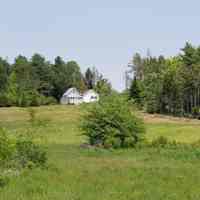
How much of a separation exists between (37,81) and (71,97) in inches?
420

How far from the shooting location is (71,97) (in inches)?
5354

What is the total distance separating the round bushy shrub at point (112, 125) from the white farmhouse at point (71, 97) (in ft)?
311

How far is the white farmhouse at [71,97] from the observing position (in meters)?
134

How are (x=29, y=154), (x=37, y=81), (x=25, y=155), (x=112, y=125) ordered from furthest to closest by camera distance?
1. (x=37, y=81)
2. (x=112, y=125)
3. (x=29, y=154)
4. (x=25, y=155)

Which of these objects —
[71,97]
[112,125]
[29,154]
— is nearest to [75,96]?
[71,97]

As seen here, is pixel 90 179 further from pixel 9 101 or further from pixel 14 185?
pixel 9 101

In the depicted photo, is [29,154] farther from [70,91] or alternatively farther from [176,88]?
[70,91]

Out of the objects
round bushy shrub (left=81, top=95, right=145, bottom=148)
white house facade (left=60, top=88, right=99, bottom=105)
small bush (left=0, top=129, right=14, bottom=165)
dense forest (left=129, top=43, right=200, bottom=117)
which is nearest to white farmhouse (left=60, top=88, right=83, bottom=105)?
white house facade (left=60, top=88, right=99, bottom=105)

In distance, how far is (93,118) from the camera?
37.2 meters

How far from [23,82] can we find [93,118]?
8940 cm

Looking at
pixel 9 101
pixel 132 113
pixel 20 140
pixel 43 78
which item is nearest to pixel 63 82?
pixel 43 78

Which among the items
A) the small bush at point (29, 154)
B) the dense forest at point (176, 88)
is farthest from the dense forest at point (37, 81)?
the small bush at point (29, 154)

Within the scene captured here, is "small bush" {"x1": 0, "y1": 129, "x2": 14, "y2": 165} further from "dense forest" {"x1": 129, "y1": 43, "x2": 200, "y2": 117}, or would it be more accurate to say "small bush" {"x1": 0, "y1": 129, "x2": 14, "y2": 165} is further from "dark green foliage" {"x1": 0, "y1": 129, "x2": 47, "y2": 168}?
"dense forest" {"x1": 129, "y1": 43, "x2": 200, "y2": 117}

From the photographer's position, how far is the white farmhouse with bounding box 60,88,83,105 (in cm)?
13438
